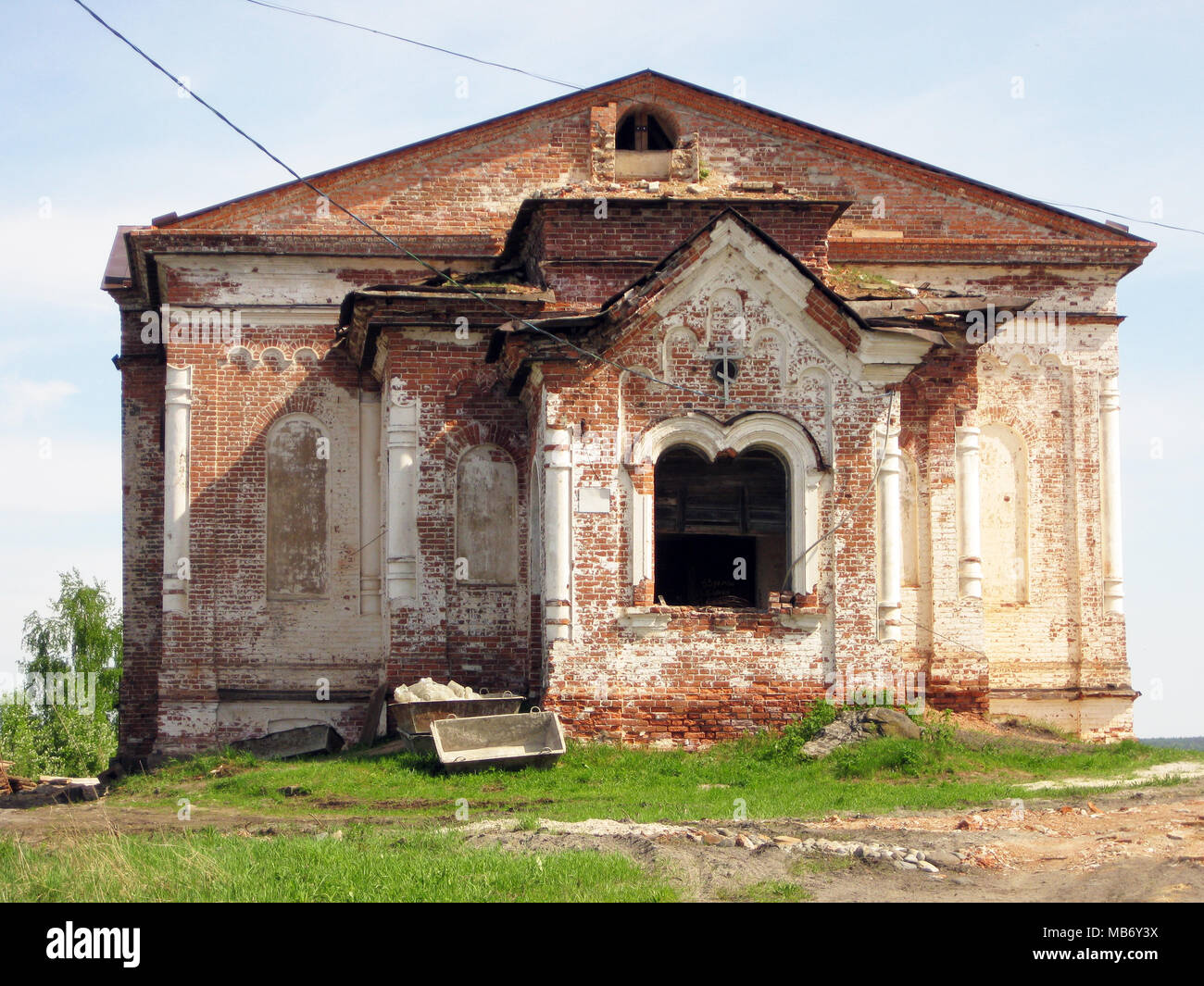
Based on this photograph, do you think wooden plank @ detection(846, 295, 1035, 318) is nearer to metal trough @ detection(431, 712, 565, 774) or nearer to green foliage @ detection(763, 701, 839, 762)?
green foliage @ detection(763, 701, 839, 762)

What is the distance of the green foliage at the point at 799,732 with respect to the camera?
16688 millimetres

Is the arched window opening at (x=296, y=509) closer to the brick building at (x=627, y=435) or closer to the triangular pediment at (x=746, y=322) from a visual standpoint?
the brick building at (x=627, y=435)

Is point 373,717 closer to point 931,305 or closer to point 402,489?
point 402,489

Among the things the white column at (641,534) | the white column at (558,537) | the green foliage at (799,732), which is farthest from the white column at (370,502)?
the green foliage at (799,732)

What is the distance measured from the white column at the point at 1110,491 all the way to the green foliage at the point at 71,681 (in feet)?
88.8

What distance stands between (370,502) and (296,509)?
41.5 inches

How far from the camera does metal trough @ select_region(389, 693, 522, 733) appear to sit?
17.5 meters

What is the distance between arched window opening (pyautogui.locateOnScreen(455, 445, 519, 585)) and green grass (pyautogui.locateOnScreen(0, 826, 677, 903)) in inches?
332

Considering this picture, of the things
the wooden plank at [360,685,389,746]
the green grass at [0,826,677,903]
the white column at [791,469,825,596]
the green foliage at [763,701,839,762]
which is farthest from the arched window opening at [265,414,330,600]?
the green grass at [0,826,677,903]

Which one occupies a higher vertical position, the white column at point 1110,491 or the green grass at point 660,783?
the white column at point 1110,491

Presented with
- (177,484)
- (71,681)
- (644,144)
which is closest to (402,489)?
(177,484)

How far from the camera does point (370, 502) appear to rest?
72.0 feet

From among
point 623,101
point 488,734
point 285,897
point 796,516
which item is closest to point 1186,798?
point 796,516
